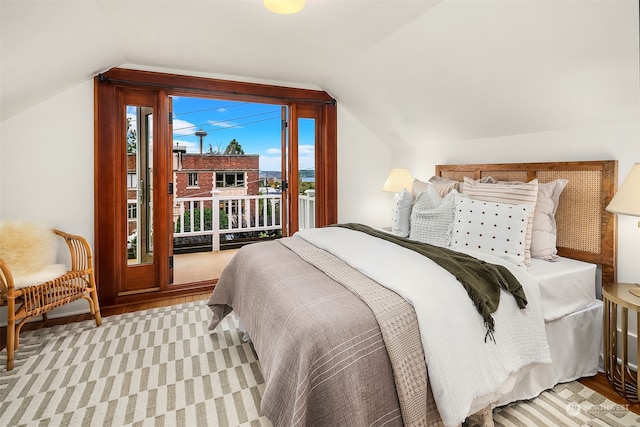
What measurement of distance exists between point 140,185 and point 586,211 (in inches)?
153

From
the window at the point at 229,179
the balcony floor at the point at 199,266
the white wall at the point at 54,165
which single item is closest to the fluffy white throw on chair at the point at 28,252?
the white wall at the point at 54,165

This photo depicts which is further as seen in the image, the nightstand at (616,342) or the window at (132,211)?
the window at (132,211)

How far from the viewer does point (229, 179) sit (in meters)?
7.29

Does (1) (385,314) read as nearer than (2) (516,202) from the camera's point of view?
Yes

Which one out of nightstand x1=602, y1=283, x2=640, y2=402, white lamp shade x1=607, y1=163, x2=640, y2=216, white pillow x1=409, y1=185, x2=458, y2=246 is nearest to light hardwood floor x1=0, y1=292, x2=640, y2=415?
nightstand x1=602, y1=283, x2=640, y2=402

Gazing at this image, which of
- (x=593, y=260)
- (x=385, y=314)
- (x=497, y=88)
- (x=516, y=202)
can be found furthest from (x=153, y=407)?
(x=497, y=88)

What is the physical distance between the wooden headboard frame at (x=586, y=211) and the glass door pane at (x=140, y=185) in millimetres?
3531

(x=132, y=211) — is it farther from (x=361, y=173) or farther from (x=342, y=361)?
(x=342, y=361)

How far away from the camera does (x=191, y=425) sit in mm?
1700

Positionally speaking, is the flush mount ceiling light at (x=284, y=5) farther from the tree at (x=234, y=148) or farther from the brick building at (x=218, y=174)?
the brick building at (x=218, y=174)

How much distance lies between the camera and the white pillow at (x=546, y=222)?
2307 mm

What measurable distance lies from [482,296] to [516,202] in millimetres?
1025

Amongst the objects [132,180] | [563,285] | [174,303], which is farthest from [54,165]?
[563,285]

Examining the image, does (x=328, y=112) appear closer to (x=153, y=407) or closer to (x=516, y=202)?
(x=516, y=202)
